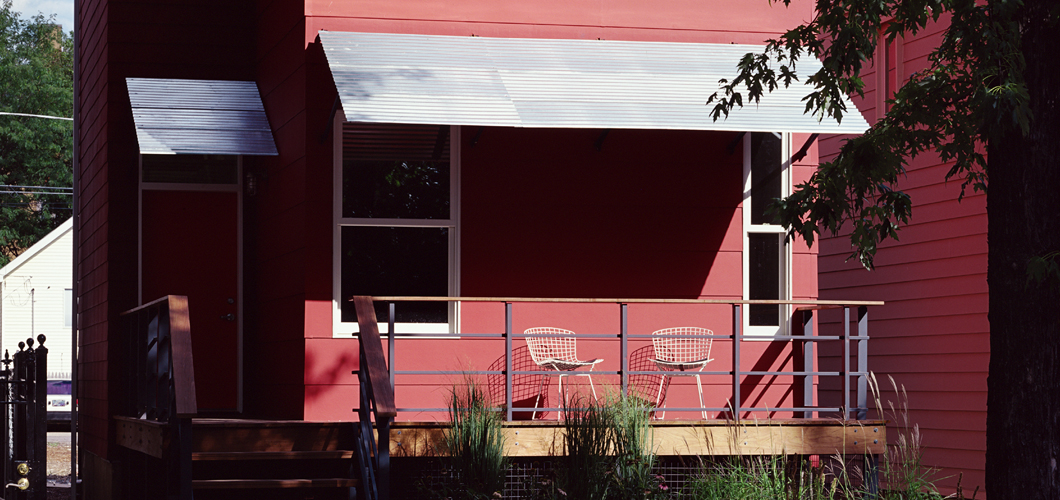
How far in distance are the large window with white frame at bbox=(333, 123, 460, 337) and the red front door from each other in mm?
1754

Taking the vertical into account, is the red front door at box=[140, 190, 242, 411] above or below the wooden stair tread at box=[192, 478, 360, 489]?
above

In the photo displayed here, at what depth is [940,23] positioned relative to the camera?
1015cm

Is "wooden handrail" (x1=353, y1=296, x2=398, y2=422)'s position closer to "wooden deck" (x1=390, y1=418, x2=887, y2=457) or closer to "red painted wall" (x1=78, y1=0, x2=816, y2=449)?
"wooden deck" (x1=390, y1=418, x2=887, y2=457)

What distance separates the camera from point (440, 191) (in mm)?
7910

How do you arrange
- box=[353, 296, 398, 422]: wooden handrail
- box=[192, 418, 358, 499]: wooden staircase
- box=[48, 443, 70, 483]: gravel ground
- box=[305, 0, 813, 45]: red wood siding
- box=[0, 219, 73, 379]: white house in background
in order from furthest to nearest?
box=[0, 219, 73, 379]: white house in background, box=[48, 443, 70, 483]: gravel ground, box=[305, 0, 813, 45]: red wood siding, box=[192, 418, 358, 499]: wooden staircase, box=[353, 296, 398, 422]: wooden handrail

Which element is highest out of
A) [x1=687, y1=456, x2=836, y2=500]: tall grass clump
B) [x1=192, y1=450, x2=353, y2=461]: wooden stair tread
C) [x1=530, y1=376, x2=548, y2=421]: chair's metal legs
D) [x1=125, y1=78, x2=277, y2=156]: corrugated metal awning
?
[x1=125, y1=78, x2=277, y2=156]: corrugated metal awning

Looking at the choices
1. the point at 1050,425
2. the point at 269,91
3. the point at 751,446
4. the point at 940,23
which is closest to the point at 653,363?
the point at 751,446

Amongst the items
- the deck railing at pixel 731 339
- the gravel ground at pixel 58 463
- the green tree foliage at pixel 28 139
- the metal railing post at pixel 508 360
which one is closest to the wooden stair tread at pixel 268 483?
the deck railing at pixel 731 339

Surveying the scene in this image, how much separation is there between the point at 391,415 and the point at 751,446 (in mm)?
2581

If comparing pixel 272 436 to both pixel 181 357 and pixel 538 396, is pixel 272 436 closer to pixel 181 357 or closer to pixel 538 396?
pixel 181 357

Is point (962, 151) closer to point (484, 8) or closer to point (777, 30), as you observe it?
point (777, 30)

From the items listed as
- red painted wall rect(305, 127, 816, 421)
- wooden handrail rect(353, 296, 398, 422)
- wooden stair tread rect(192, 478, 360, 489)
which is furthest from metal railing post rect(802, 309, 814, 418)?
wooden stair tread rect(192, 478, 360, 489)

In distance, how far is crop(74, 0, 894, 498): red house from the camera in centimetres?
747

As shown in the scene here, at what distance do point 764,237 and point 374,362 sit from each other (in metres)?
3.61
